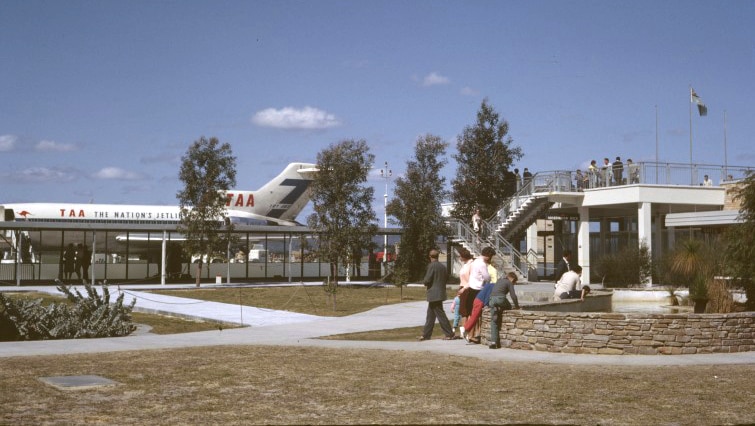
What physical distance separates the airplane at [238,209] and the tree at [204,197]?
1283cm

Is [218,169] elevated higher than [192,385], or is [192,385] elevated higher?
[218,169]

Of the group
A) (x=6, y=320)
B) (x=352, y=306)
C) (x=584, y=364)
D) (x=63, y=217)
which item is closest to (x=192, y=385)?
(x=584, y=364)

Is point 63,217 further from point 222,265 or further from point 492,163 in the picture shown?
point 492,163

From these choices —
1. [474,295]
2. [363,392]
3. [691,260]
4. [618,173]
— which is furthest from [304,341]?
[618,173]

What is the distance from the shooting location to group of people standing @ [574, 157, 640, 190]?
1378 inches

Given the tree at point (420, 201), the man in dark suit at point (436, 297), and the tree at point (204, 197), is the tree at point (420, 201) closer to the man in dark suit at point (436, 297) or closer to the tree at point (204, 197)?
the tree at point (204, 197)

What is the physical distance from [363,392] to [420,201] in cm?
3057

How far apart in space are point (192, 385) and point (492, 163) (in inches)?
1253

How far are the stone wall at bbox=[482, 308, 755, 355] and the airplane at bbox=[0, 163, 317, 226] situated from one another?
3710cm

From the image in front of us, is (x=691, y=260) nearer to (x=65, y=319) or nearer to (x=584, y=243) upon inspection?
(x=584, y=243)

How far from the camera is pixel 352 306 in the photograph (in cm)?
2598

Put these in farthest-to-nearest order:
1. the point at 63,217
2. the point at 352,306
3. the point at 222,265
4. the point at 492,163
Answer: the point at 63,217 → the point at 222,265 → the point at 492,163 → the point at 352,306

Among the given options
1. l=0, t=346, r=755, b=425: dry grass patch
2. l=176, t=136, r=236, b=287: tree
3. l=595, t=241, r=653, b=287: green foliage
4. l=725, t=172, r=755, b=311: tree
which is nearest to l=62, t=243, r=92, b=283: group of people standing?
l=176, t=136, r=236, b=287: tree

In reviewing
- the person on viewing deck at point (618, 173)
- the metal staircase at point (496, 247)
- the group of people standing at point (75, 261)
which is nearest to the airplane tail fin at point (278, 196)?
the group of people standing at point (75, 261)
